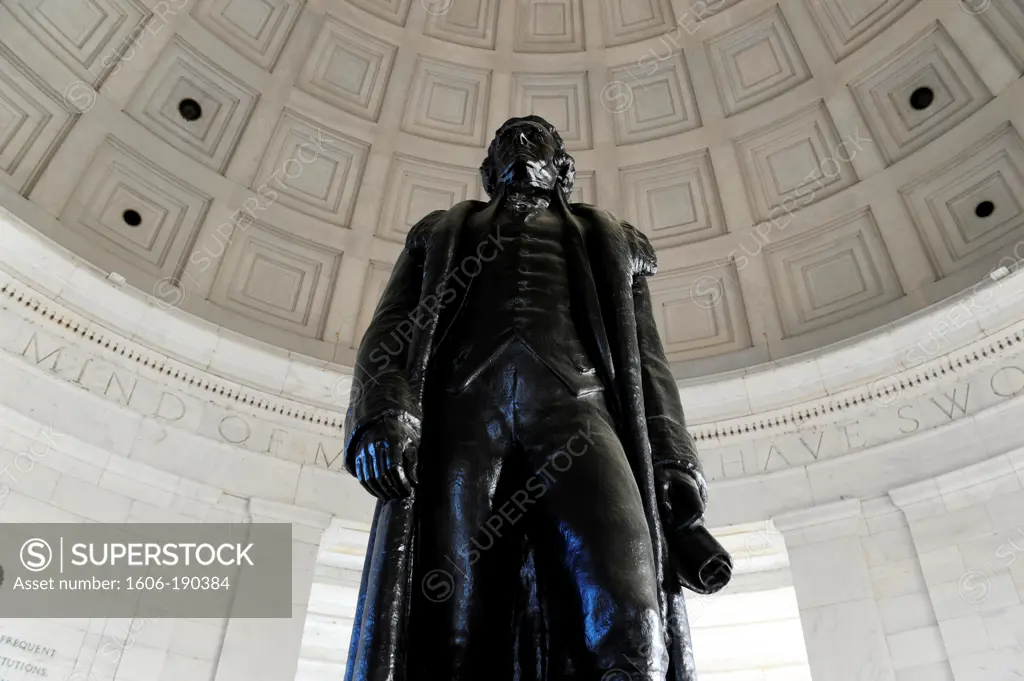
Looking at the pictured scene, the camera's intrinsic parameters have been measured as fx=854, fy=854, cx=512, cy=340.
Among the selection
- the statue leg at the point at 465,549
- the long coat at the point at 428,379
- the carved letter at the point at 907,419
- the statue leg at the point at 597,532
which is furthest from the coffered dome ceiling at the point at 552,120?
the statue leg at the point at 597,532

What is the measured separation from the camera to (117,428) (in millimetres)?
8820

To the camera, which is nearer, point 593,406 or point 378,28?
point 593,406

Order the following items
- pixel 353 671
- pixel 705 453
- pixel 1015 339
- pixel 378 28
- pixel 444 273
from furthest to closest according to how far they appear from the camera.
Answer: pixel 378 28 < pixel 705 453 < pixel 1015 339 < pixel 444 273 < pixel 353 671

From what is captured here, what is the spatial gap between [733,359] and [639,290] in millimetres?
7854

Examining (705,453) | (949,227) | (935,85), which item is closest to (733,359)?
(705,453)

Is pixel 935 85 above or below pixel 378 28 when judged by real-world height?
below

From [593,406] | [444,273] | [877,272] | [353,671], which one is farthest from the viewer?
[877,272]

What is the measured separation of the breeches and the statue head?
3.47 feet

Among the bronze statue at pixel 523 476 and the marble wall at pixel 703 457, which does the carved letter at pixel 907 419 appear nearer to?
the marble wall at pixel 703 457

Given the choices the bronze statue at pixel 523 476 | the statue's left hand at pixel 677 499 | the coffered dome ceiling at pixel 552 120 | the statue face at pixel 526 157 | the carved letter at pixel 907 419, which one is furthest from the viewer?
the coffered dome ceiling at pixel 552 120

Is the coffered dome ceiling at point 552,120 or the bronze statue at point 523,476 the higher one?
the coffered dome ceiling at point 552,120

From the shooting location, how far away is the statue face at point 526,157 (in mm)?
3764

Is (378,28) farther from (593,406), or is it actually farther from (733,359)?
(593,406)

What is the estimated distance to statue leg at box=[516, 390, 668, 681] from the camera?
2.37 m
